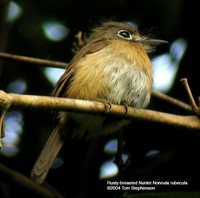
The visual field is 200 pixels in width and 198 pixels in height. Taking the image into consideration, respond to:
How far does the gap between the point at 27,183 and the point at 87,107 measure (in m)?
1.60

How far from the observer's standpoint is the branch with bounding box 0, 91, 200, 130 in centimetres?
334

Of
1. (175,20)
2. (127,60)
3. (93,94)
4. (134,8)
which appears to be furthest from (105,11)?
(93,94)

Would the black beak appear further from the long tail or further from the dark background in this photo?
the long tail

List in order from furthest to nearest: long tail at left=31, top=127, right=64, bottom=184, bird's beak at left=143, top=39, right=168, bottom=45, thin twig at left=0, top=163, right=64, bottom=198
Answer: bird's beak at left=143, top=39, right=168, bottom=45
thin twig at left=0, top=163, right=64, bottom=198
long tail at left=31, top=127, right=64, bottom=184

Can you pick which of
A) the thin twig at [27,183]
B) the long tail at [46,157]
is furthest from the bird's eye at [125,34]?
the thin twig at [27,183]

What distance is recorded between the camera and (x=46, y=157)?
5.07 m

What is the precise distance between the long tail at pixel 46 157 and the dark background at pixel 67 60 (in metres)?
0.42

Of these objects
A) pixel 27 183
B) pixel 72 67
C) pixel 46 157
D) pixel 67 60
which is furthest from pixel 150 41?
pixel 27 183

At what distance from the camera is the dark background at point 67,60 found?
5504mm

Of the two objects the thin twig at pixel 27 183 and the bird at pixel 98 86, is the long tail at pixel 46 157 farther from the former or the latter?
the thin twig at pixel 27 183

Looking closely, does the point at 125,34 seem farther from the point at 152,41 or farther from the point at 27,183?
the point at 27,183

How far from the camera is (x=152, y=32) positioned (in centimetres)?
611

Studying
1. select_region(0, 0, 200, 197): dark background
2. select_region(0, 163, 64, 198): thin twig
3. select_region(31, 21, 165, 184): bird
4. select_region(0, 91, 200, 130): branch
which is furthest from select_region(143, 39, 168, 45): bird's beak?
select_region(0, 163, 64, 198): thin twig

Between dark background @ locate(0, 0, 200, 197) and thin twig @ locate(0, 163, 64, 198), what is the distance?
90mm
